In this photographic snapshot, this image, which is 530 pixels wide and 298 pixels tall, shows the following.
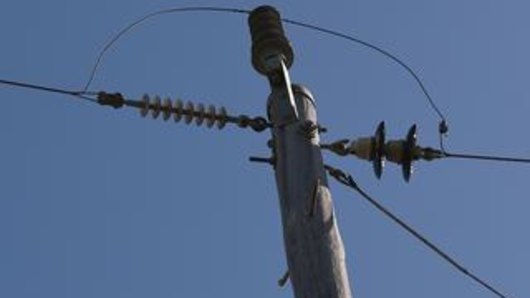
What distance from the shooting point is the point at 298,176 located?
6.55 m

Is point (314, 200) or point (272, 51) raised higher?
point (272, 51)

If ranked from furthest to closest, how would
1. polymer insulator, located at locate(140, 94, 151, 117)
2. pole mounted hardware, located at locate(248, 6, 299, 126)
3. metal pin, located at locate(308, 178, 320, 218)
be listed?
1. polymer insulator, located at locate(140, 94, 151, 117)
2. pole mounted hardware, located at locate(248, 6, 299, 126)
3. metal pin, located at locate(308, 178, 320, 218)

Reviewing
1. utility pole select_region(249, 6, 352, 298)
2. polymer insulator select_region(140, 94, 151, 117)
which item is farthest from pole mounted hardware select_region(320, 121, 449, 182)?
polymer insulator select_region(140, 94, 151, 117)

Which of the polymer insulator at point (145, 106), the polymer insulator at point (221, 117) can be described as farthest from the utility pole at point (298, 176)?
the polymer insulator at point (145, 106)

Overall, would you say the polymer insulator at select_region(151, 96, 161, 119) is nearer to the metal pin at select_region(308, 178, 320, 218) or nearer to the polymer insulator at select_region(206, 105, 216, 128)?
the polymer insulator at select_region(206, 105, 216, 128)

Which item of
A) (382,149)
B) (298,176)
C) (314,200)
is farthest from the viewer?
(382,149)

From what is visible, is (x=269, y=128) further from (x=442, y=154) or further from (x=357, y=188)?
(x=442, y=154)

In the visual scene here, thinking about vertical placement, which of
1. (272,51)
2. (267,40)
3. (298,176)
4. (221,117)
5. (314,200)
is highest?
(267,40)

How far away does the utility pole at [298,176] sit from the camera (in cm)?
595

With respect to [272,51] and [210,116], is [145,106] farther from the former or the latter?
[272,51]

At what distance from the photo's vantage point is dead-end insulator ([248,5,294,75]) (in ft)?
24.9

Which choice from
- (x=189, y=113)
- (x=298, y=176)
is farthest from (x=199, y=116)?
(x=298, y=176)

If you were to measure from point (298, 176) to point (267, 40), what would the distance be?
1474mm

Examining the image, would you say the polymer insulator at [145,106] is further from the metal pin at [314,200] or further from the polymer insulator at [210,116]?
the metal pin at [314,200]
